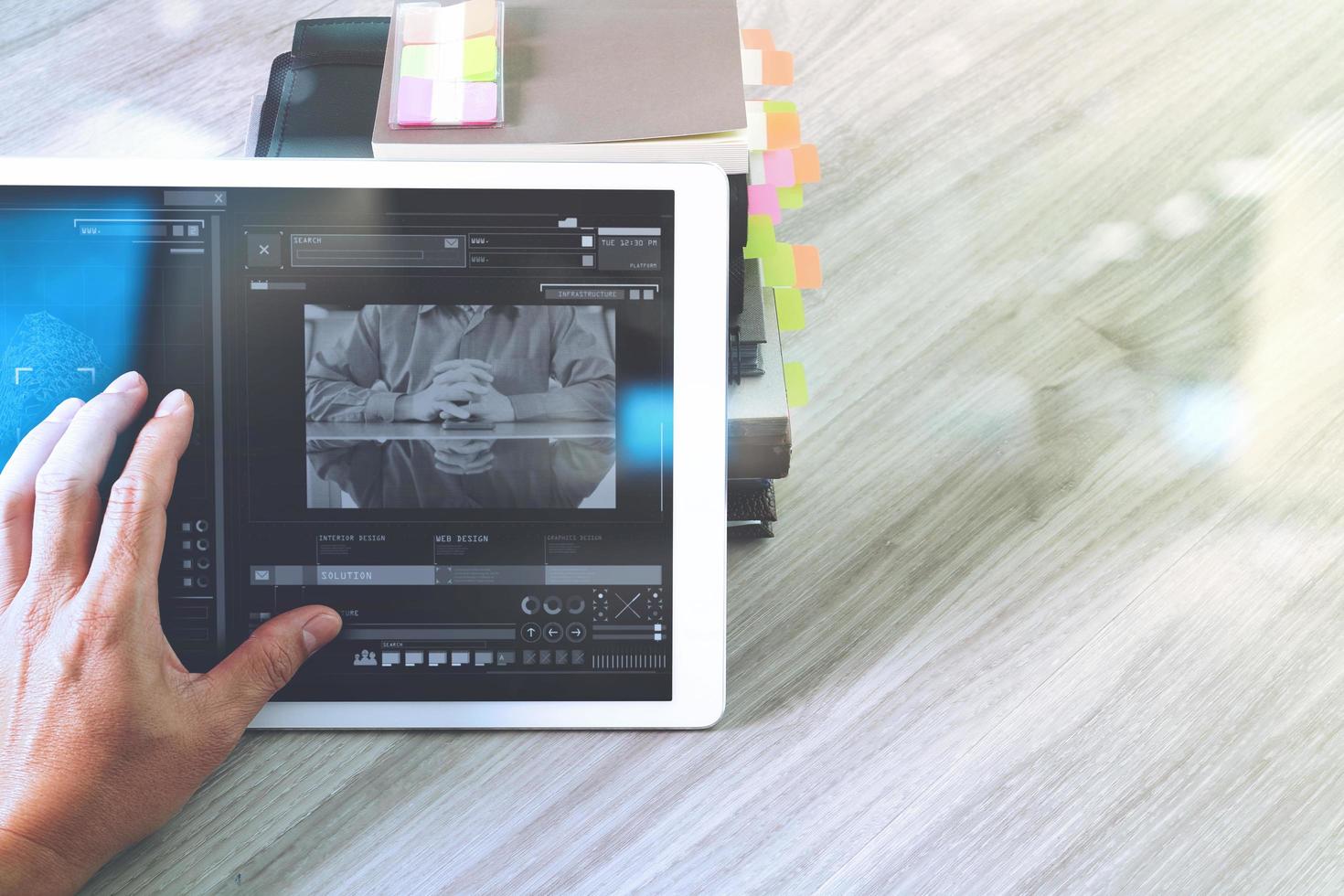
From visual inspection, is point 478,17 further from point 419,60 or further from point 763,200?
point 763,200

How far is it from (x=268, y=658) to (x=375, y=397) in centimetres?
16

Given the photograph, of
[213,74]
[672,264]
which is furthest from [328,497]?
[213,74]

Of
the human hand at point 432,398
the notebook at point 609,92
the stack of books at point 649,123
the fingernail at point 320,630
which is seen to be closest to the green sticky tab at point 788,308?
the stack of books at point 649,123

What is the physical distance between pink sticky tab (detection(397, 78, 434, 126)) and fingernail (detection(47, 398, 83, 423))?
0.81 ft

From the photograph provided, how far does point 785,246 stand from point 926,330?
0.12 m

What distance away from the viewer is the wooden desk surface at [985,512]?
56cm

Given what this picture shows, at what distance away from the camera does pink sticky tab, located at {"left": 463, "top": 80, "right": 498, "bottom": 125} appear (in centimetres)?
57

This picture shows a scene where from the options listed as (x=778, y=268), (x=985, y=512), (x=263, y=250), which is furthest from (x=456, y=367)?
(x=985, y=512)

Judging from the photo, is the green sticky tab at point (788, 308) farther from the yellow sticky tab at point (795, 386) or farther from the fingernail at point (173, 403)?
the fingernail at point (173, 403)

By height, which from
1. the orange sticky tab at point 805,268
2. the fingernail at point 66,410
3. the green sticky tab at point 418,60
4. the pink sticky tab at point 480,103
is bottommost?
the fingernail at point 66,410

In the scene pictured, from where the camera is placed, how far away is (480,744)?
582mm

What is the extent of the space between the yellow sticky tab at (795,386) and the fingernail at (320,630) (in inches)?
12.4

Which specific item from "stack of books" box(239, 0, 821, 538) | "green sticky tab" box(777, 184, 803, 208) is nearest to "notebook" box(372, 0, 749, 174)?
"stack of books" box(239, 0, 821, 538)

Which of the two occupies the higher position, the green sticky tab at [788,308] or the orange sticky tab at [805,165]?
the orange sticky tab at [805,165]
